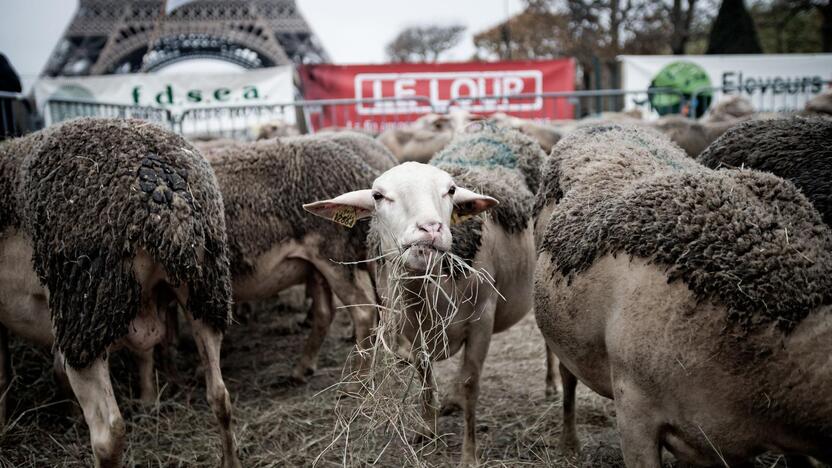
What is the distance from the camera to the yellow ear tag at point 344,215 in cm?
345

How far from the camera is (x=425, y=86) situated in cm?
1360

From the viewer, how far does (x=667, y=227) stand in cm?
234

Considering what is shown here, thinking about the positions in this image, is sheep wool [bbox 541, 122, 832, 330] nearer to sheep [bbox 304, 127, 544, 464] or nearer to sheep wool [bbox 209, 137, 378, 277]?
sheep [bbox 304, 127, 544, 464]

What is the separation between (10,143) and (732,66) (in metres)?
13.8

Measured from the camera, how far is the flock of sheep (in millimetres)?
A: 2092

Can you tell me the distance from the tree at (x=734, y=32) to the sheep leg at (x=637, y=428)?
2250 cm

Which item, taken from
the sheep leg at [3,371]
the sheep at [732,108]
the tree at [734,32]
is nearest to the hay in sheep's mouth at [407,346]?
the sheep leg at [3,371]

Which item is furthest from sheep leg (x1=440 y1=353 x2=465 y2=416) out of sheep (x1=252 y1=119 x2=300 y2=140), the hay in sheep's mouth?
sheep (x1=252 y1=119 x2=300 y2=140)

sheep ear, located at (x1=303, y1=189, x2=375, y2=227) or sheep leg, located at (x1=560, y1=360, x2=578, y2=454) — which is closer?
sheep ear, located at (x1=303, y1=189, x2=375, y2=227)

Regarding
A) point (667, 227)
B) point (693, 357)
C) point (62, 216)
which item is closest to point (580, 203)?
point (667, 227)

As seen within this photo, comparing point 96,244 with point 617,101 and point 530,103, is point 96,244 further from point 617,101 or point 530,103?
point 617,101

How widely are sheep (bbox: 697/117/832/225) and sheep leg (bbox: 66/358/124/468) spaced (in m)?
2.88

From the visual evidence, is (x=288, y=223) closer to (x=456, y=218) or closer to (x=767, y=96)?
(x=456, y=218)

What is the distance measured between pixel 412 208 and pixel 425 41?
44.4 metres
